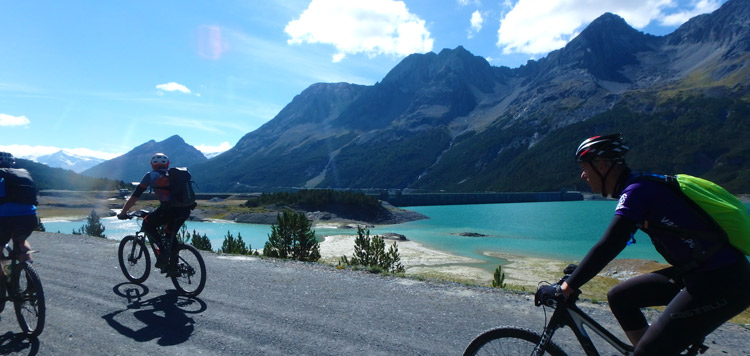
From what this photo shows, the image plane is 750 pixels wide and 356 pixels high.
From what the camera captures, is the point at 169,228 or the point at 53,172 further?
the point at 53,172

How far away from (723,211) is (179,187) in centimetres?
967

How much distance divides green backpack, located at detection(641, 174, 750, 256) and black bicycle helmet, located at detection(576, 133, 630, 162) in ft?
2.00

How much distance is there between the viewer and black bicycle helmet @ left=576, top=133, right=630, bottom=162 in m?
3.97

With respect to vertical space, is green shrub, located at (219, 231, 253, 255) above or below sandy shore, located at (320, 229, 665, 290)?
above

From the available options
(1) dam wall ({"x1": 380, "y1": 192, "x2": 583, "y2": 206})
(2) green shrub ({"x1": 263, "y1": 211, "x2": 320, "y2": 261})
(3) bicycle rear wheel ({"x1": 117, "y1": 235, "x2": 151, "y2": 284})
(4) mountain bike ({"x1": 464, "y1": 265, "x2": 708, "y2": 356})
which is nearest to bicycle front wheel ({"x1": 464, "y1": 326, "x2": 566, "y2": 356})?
(4) mountain bike ({"x1": 464, "y1": 265, "x2": 708, "y2": 356})

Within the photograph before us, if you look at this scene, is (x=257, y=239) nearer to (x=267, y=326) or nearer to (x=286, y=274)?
(x=286, y=274)

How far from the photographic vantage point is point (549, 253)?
157 feet

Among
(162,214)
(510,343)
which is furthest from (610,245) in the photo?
(162,214)

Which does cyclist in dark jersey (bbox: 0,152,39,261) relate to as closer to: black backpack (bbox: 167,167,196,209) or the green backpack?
black backpack (bbox: 167,167,196,209)

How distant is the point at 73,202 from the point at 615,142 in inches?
4877

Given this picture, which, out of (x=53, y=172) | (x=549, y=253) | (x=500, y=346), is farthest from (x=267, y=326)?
(x=53, y=172)

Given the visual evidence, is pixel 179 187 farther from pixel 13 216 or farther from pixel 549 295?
pixel 549 295

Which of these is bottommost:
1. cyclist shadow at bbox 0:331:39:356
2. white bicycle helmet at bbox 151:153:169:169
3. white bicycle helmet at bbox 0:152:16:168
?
cyclist shadow at bbox 0:331:39:356

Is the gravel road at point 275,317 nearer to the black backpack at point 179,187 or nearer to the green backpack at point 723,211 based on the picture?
the black backpack at point 179,187
